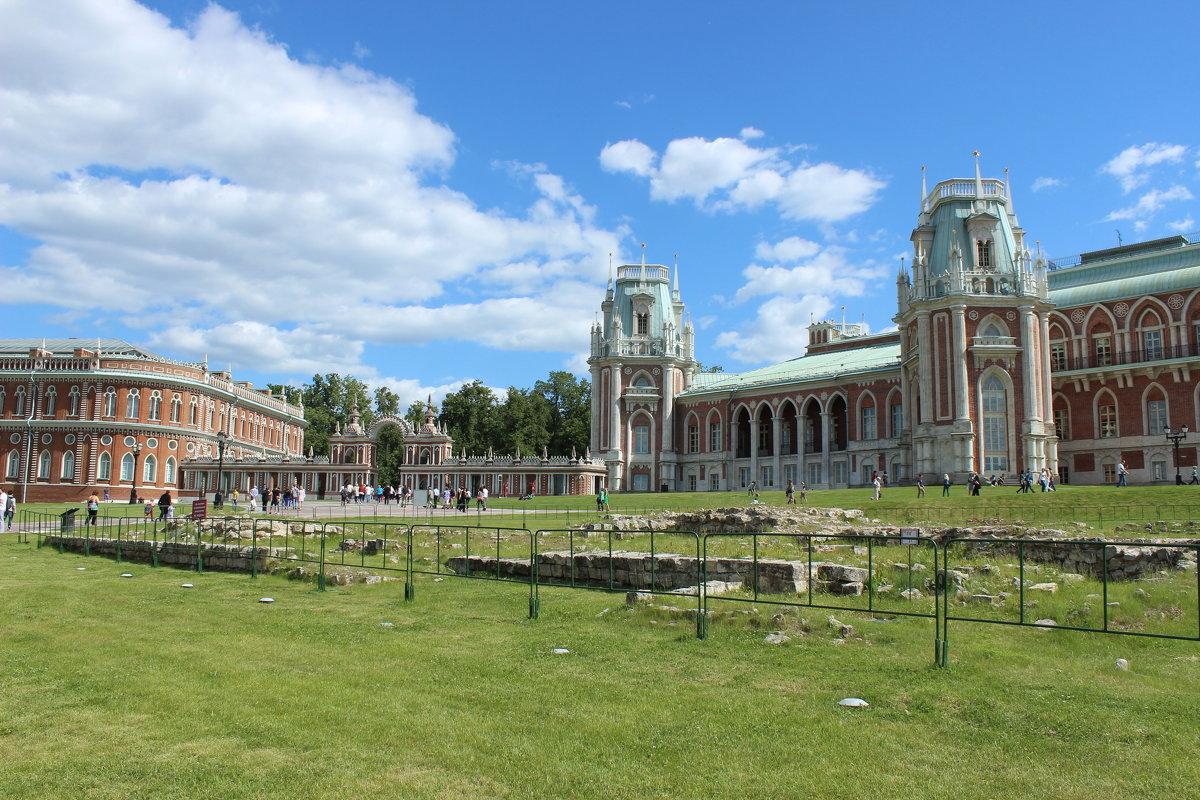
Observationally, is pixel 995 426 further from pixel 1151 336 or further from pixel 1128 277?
pixel 1128 277

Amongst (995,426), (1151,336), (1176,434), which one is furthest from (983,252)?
(1176,434)

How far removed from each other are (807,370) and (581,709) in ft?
213

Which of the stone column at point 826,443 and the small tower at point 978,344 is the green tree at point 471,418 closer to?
the stone column at point 826,443

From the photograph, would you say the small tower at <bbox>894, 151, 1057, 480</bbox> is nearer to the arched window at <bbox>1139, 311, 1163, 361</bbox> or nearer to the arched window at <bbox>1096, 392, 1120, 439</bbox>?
the arched window at <bbox>1096, 392, 1120, 439</bbox>

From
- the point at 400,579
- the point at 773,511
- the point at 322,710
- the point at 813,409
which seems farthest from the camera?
the point at 813,409

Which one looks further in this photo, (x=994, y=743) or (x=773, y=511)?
(x=773, y=511)

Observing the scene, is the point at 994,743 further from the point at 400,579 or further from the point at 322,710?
the point at 400,579

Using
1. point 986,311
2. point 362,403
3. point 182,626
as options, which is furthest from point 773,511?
point 362,403

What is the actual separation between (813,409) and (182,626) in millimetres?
62769

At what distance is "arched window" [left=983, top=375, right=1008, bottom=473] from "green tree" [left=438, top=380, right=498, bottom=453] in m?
53.6

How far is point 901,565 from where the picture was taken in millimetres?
15797

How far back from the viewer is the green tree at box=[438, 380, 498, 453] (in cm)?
9394

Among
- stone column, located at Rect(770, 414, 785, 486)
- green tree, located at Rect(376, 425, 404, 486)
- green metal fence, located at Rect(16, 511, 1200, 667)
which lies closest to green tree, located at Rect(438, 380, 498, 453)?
green tree, located at Rect(376, 425, 404, 486)

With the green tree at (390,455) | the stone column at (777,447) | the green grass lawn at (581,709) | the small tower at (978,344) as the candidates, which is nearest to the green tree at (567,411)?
the green tree at (390,455)
